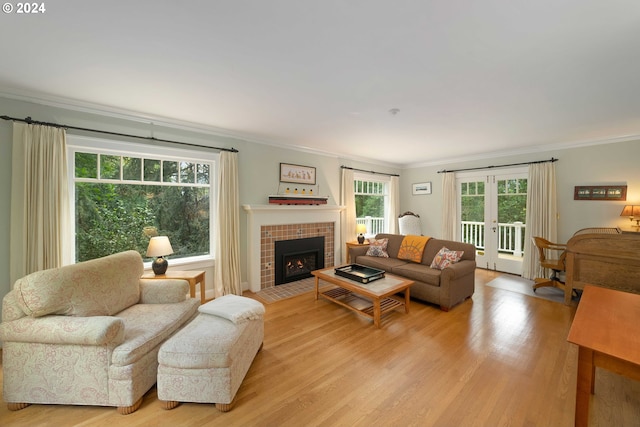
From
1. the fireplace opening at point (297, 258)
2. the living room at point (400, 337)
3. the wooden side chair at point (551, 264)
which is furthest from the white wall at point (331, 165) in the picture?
the wooden side chair at point (551, 264)

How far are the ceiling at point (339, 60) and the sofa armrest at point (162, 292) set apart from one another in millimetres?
1911

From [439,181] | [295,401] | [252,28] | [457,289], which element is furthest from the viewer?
[439,181]

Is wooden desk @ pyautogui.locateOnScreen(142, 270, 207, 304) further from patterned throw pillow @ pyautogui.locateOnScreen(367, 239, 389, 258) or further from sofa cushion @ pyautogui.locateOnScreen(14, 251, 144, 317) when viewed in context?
patterned throw pillow @ pyautogui.locateOnScreen(367, 239, 389, 258)

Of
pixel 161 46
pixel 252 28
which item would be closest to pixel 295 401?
pixel 252 28

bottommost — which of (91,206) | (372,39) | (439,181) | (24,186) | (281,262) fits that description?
(281,262)

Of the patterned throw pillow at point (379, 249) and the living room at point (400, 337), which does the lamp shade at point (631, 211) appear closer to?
the living room at point (400, 337)

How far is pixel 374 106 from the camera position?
2.76 meters

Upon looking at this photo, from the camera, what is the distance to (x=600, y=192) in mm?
3922

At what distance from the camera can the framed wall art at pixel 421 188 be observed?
6.06 m

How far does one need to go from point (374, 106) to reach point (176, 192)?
114 inches

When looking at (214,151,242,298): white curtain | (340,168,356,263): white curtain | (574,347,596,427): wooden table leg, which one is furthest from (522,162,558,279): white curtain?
(214,151,242,298): white curtain

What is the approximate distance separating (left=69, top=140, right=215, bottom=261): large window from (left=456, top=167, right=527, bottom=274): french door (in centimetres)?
531

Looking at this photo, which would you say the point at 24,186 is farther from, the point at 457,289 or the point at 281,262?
the point at 457,289

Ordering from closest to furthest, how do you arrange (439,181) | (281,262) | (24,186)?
(24,186)
(281,262)
(439,181)
